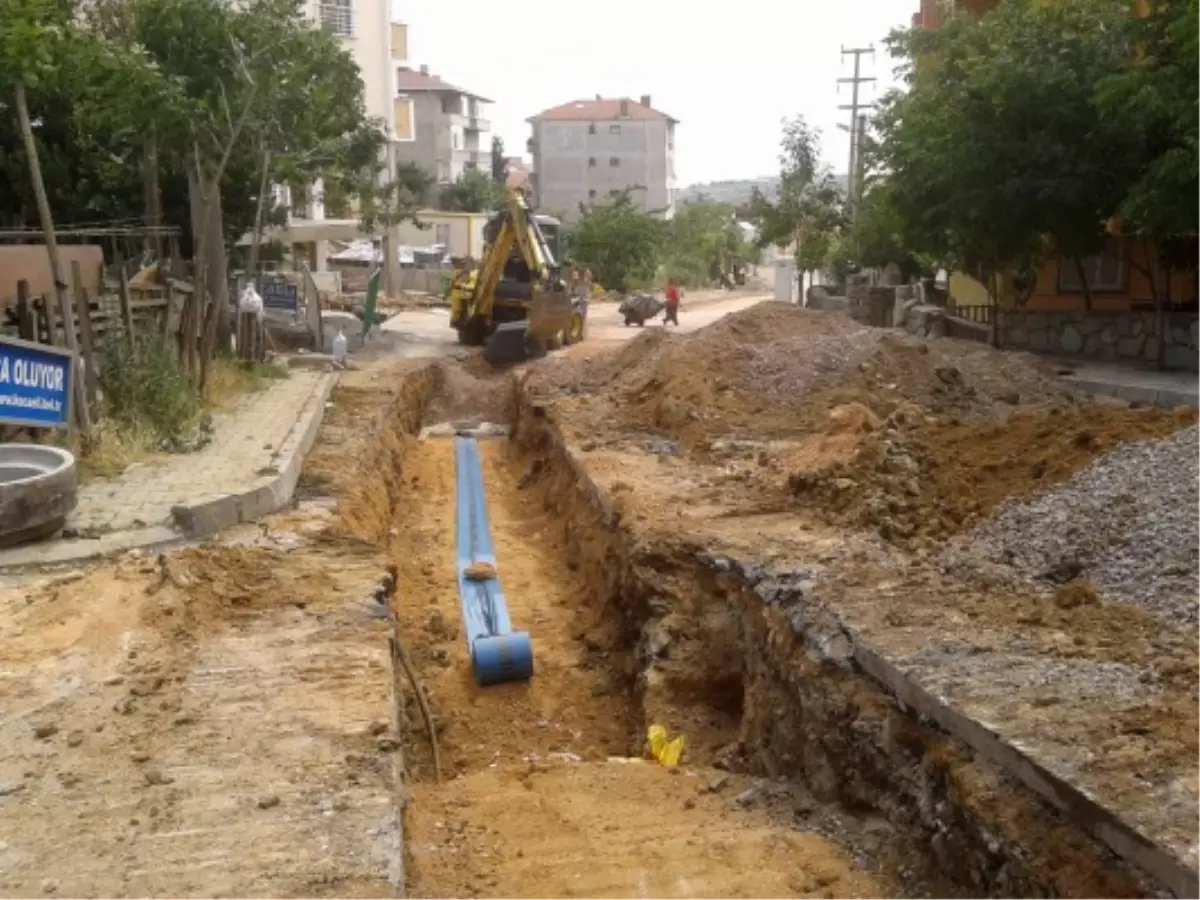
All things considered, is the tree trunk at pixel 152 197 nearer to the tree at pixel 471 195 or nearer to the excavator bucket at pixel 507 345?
the excavator bucket at pixel 507 345

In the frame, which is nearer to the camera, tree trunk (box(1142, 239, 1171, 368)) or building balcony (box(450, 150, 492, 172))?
tree trunk (box(1142, 239, 1171, 368))

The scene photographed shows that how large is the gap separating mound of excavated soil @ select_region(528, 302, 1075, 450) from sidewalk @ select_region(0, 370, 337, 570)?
4125 millimetres

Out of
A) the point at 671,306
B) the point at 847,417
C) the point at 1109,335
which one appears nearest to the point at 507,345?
the point at 1109,335

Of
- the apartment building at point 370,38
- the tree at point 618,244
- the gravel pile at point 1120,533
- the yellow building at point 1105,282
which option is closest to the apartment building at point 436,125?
the tree at point 618,244

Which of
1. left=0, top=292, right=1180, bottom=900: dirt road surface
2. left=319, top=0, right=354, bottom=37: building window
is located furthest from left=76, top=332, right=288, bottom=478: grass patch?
left=319, top=0, right=354, bottom=37: building window

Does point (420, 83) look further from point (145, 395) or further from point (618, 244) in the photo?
point (145, 395)

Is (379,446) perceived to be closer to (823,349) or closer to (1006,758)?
(823,349)

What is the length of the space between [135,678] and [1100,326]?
54.0ft

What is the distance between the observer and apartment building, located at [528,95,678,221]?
3184 inches

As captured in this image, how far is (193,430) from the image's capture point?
1186 centimetres

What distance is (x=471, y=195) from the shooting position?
6294cm

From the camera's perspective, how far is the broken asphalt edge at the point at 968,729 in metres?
3.72

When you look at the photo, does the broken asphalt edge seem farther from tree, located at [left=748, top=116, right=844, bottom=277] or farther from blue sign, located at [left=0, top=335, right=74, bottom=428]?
tree, located at [left=748, top=116, right=844, bottom=277]

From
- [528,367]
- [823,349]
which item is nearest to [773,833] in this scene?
[823,349]
